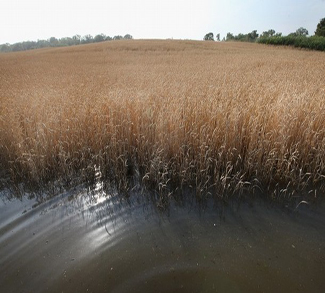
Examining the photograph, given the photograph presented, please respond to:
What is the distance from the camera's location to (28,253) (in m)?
2.36

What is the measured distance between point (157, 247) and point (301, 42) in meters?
33.6

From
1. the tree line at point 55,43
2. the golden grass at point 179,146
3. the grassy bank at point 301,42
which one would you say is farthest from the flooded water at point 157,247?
the tree line at point 55,43

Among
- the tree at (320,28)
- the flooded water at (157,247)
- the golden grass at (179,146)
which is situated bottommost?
the flooded water at (157,247)

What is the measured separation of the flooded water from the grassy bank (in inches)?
1223

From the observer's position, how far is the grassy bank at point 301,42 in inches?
1028

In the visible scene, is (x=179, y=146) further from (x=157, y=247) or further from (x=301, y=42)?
(x=301, y=42)

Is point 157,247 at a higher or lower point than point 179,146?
lower

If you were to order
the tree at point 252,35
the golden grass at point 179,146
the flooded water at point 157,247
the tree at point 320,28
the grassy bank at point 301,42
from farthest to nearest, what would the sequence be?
the tree at point 252,35, the tree at point 320,28, the grassy bank at point 301,42, the golden grass at point 179,146, the flooded water at point 157,247

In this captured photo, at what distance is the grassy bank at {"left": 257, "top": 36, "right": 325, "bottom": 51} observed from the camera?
26.1 m

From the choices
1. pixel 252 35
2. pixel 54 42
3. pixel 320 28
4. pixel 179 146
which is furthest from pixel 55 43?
pixel 179 146

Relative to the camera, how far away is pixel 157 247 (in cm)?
241

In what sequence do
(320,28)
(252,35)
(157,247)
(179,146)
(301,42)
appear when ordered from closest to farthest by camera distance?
1. (157,247)
2. (179,146)
3. (301,42)
4. (320,28)
5. (252,35)

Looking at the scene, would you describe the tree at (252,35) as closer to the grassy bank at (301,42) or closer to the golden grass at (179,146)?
the grassy bank at (301,42)

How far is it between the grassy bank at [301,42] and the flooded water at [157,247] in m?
31.1
